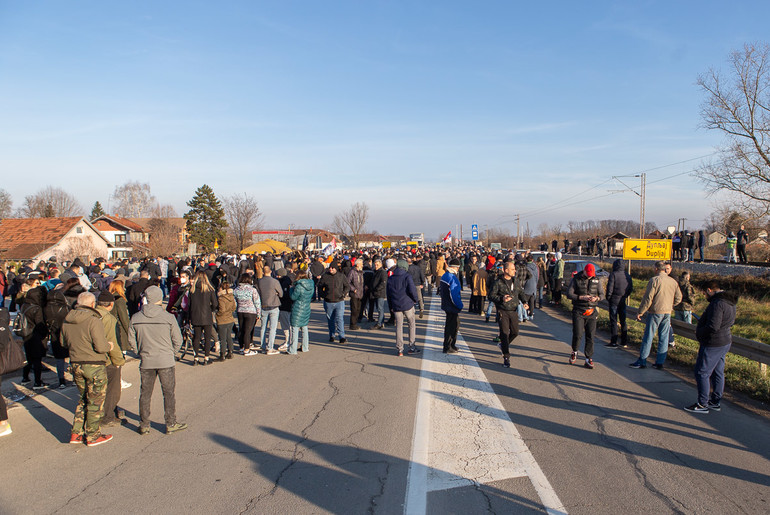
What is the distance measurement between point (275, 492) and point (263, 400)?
2.75 metres

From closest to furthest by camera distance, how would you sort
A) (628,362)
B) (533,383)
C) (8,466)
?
(8,466) < (533,383) < (628,362)

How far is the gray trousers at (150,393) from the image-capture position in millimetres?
5762

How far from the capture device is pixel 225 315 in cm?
933

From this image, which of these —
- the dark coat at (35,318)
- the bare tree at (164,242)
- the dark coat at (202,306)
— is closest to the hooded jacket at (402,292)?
the dark coat at (202,306)

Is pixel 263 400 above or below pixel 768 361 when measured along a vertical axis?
below

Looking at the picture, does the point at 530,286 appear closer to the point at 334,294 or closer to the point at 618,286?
the point at 618,286

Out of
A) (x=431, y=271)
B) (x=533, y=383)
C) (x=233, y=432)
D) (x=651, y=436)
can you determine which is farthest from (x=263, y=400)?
(x=431, y=271)

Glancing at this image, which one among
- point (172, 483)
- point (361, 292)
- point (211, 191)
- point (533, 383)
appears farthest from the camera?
point (211, 191)

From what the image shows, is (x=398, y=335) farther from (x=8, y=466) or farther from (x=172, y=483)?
(x=8, y=466)

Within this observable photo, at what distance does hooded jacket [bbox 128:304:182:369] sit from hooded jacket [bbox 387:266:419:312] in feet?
15.9

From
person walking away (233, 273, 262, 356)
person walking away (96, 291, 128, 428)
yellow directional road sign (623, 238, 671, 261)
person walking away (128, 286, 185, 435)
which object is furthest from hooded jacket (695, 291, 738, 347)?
yellow directional road sign (623, 238, 671, 261)

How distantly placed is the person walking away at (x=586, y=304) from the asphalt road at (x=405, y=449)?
1.79 ft

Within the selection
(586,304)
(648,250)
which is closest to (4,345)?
(586,304)

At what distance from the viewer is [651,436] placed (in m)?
5.48
